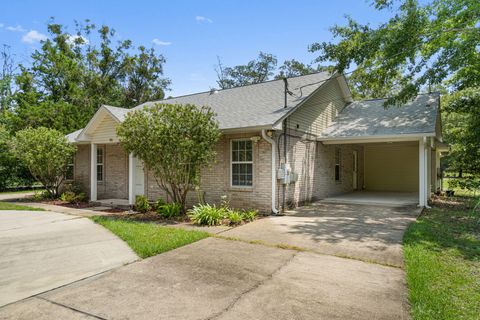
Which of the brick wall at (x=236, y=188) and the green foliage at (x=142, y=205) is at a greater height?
the brick wall at (x=236, y=188)

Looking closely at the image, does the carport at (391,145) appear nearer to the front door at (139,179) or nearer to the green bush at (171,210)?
the green bush at (171,210)

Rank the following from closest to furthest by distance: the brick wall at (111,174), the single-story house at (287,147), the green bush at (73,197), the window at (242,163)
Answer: the single-story house at (287,147) < the window at (242,163) < the green bush at (73,197) < the brick wall at (111,174)

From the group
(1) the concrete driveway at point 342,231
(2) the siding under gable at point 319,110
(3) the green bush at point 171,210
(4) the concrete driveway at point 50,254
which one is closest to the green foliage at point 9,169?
(4) the concrete driveway at point 50,254

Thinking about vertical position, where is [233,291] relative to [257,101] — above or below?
below

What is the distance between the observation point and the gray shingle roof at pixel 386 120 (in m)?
11.4

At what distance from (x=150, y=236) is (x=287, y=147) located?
5592 mm

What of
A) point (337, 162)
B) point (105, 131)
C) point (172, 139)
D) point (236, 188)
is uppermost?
point (105, 131)

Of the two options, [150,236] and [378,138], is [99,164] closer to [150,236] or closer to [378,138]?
[150,236]

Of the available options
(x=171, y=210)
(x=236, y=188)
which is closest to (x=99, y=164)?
(x=171, y=210)

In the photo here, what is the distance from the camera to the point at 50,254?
18.8 feet

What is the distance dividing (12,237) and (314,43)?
12143 millimetres

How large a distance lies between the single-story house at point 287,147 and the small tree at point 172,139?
3.85 ft

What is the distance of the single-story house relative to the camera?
390 inches

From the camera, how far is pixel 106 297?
384cm
